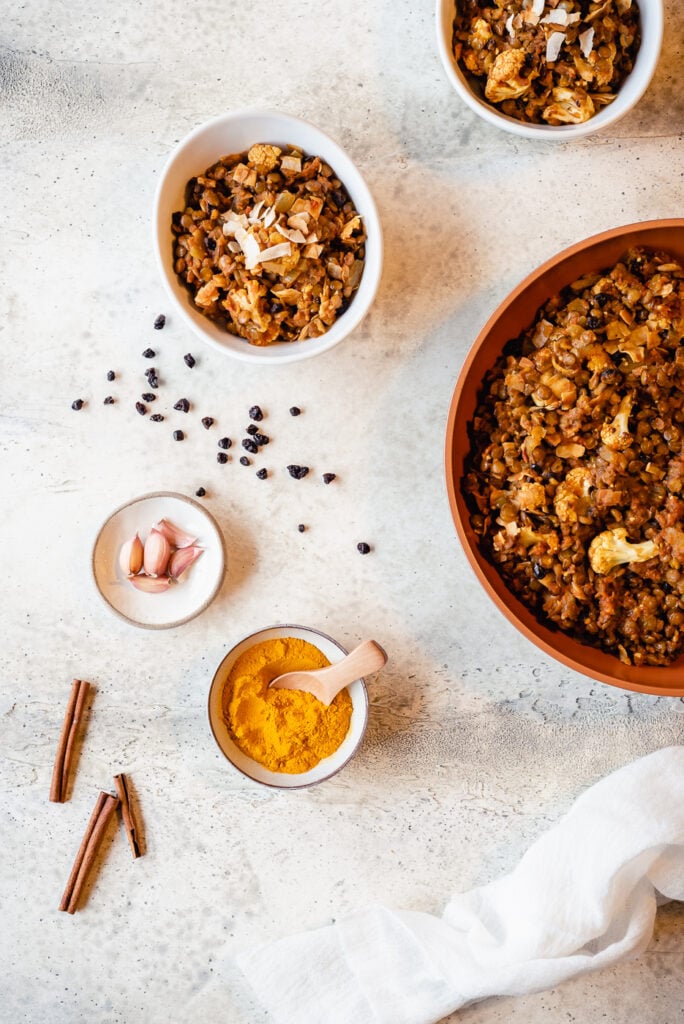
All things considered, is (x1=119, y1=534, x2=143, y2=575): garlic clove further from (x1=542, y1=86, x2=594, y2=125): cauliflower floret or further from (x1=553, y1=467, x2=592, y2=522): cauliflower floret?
(x1=542, y1=86, x2=594, y2=125): cauliflower floret

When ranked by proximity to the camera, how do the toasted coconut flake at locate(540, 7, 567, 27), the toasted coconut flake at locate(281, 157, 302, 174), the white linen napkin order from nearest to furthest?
the toasted coconut flake at locate(540, 7, 567, 27), the toasted coconut flake at locate(281, 157, 302, 174), the white linen napkin

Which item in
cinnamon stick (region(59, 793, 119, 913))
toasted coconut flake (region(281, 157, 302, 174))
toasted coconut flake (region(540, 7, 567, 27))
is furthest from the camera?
cinnamon stick (region(59, 793, 119, 913))

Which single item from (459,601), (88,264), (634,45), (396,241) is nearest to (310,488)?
(459,601)

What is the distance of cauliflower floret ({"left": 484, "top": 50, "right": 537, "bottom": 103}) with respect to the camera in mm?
1701

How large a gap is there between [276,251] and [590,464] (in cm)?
79

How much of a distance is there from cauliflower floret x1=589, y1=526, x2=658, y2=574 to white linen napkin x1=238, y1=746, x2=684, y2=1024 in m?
0.54

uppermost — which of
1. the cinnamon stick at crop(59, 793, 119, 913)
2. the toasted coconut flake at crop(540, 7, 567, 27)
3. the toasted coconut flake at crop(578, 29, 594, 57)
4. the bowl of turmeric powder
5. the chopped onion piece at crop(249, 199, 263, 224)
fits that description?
the toasted coconut flake at crop(540, 7, 567, 27)

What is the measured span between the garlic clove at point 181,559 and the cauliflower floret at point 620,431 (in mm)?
941

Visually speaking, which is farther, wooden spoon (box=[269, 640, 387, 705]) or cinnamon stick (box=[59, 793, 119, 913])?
cinnamon stick (box=[59, 793, 119, 913])

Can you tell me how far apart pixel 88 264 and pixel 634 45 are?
1.31 m

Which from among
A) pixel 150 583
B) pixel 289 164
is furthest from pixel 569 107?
pixel 150 583

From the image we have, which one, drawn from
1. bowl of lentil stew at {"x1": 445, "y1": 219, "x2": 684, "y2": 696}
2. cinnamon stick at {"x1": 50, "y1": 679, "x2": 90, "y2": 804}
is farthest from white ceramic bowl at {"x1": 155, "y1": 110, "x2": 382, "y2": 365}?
cinnamon stick at {"x1": 50, "y1": 679, "x2": 90, "y2": 804}

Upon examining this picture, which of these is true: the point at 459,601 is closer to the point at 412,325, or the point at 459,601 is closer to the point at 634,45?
the point at 412,325

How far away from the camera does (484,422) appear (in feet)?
6.01
